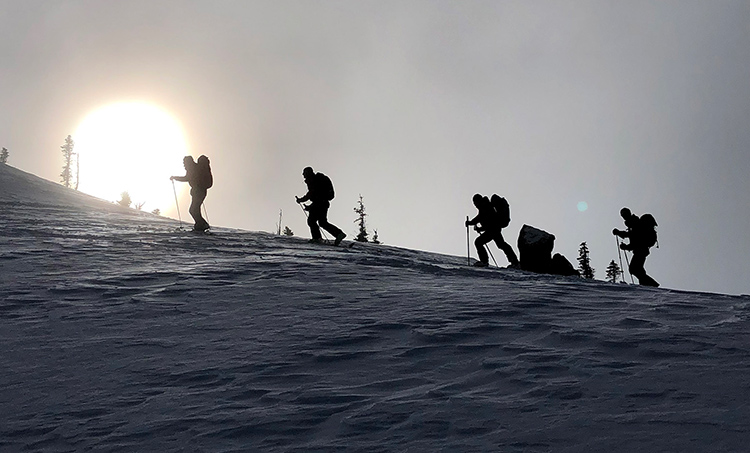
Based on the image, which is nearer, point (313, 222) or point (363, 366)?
point (363, 366)

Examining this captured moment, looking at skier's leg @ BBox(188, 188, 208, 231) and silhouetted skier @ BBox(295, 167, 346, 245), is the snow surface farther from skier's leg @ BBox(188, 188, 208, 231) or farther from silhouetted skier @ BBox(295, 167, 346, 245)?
skier's leg @ BBox(188, 188, 208, 231)

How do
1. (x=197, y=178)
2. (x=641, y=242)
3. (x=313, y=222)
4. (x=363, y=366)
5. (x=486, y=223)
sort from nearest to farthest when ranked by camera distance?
(x=363, y=366) < (x=641, y=242) < (x=486, y=223) < (x=313, y=222) < (x=197, y=178)

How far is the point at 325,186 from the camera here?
52.1 feet

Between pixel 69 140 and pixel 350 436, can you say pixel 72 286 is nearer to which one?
pixel 350 436

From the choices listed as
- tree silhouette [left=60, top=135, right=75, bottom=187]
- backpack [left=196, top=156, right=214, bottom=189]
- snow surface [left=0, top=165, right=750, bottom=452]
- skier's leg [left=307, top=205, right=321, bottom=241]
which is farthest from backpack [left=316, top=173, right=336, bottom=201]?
tree silhouette [left=60, top=135, right=75, bottom=187]

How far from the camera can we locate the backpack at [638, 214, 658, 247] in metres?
14.4

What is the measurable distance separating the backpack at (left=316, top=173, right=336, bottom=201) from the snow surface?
7.18 meters

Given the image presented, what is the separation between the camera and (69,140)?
102 meters

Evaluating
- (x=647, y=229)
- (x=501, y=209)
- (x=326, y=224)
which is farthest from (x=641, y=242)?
(x=326, y=224)

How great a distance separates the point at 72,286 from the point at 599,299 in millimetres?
7154

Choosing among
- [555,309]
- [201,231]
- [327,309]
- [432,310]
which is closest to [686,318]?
[555,309]

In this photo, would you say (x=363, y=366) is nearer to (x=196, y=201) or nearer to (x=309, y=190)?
(x=309, y=190)

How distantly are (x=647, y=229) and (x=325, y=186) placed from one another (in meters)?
8.25

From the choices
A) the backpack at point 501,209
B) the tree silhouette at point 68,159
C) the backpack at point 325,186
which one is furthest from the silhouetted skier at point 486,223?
the tree silhouette at point 68,159
